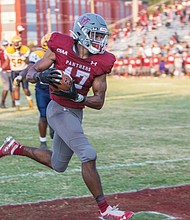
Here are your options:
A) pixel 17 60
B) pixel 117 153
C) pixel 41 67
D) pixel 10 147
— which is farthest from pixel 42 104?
pixel 17 60

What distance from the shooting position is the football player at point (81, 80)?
16.9 ft

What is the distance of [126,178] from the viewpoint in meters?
→ 7.06

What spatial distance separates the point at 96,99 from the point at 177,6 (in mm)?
34557

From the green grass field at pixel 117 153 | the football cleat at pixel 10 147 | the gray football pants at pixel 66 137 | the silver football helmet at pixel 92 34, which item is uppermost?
the silver football helmet at pixel 92 34

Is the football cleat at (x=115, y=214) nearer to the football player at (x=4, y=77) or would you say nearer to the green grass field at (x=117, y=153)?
the green grass field at (x=117, y=153)

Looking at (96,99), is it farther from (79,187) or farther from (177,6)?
(177,6)

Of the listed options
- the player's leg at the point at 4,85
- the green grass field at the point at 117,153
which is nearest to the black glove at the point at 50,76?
the green grass field at the point at 117,153

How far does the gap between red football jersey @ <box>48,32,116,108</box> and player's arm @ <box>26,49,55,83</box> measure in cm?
5

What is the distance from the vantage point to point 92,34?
5.31m

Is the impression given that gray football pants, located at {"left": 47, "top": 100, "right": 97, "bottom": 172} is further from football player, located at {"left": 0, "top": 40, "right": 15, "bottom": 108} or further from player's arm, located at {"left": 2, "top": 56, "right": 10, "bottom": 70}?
football player, located at {"left": 0, "top": 40, "right": 15, "bottom": 108}

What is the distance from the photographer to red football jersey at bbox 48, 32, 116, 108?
5285 mm

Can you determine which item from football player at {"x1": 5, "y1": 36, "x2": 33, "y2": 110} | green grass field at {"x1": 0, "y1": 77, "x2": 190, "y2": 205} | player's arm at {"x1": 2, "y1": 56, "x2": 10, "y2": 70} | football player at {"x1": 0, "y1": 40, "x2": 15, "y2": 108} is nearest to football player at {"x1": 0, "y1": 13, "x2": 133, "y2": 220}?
green grass field at {"x1": 0, "y1": 77, "x2": 190, "y2": 205}

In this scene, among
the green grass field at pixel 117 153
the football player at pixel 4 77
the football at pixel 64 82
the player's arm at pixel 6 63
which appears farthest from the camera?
the football player at pixel 4 77

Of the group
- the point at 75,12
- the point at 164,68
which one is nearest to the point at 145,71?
the point at 164,68
